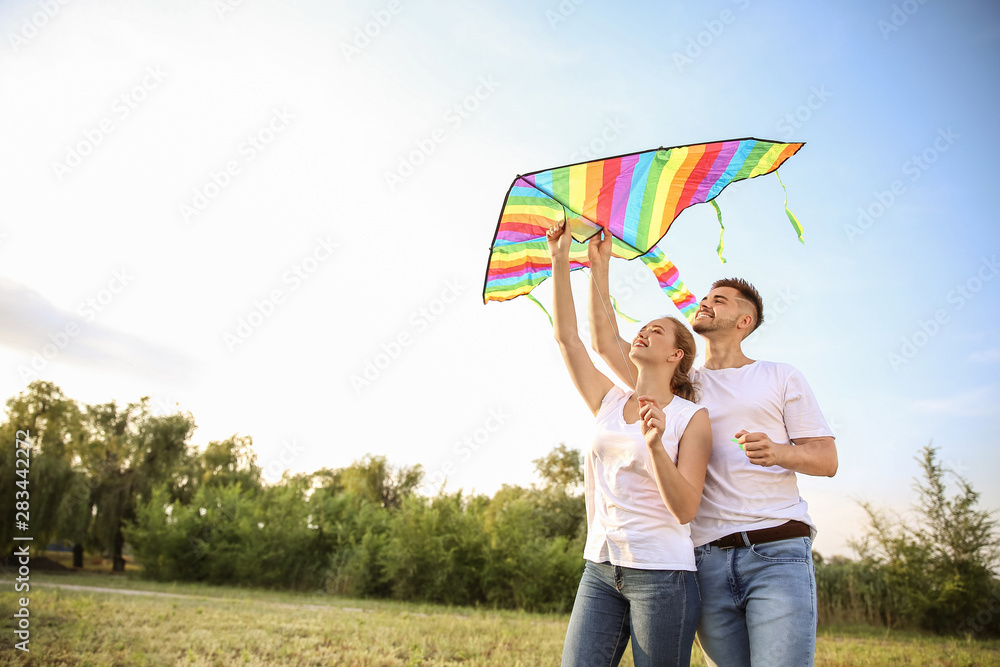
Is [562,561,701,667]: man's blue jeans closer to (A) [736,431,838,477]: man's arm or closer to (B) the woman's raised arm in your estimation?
(A) [736,431,838,477]: man's arm

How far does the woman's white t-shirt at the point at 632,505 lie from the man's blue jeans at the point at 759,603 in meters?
0.13

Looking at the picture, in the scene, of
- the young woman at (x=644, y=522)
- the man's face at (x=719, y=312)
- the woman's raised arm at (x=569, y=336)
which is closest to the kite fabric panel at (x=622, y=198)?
the woman's raised arm at (x=569, y=336)

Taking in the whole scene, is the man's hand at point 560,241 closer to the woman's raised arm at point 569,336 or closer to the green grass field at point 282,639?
the woman's raised arm at point 569,336

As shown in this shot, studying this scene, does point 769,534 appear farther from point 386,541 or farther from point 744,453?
point 386,541

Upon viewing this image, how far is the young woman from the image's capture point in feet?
6.47

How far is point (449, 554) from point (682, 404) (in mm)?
11810

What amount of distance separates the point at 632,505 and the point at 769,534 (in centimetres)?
45

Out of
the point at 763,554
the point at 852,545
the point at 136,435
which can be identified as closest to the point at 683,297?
the point at 763,554

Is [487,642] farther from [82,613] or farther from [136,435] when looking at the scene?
[136,435]

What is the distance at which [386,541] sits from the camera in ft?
47.6

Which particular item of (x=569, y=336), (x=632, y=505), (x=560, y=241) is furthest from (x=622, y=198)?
(x=632, y=505)

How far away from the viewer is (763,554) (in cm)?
202

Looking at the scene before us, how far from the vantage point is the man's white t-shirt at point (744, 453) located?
2.12 m

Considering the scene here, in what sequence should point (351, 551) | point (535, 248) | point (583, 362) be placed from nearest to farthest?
point (583, 362)
point (535, 248)
point (351, 551)
